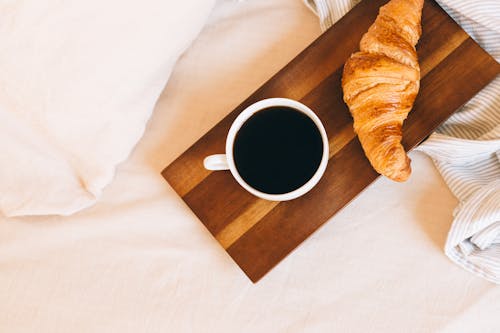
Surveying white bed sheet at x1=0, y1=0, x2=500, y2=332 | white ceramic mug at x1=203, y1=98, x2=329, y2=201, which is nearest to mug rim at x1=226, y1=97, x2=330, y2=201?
white ceramic mug at x1=203, y1=98, x2=329, y2=201

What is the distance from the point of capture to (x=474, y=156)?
67 cm

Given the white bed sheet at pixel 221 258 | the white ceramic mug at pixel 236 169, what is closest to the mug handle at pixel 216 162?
the white ceramic mug at pixel 236 169

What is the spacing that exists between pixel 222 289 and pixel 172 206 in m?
0.13

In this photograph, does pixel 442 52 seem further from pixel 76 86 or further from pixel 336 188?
pixel 76 86

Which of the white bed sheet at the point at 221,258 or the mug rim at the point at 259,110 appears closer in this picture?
the mug rim at the point at 259,110

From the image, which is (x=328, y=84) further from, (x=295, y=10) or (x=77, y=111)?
(x=77, y=111)

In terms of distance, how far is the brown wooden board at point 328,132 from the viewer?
2.07 ft

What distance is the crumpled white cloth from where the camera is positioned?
0.58m

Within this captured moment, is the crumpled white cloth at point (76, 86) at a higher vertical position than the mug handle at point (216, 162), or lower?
higher

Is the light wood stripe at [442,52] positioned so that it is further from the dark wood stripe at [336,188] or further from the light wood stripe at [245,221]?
the light wood stripe at [245,221]

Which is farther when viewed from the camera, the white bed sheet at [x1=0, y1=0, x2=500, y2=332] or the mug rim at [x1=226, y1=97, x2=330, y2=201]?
the white bed sheet at [x1=0, y1=0, x2=500, y2=332]

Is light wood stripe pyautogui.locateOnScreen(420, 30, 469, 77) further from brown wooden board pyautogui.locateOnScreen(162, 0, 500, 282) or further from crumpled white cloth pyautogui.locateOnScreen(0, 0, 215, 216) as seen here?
crumpled white cloth pyautogui.locateOnScreen(0, 0, 215, 216)

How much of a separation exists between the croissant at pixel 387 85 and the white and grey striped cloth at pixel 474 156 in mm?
82

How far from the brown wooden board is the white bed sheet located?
0.20ft
